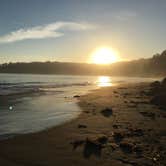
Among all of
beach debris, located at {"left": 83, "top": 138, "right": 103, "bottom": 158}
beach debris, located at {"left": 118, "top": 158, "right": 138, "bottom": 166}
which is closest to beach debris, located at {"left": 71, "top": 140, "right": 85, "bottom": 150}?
beach debris, located at {"left": 83, "top": 138, "right": 103, "bottom": 158}

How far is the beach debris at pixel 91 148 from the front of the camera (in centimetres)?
1130

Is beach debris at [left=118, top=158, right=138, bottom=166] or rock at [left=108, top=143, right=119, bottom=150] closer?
beach debris at [left=118, top=158, right=138, bottom=166]

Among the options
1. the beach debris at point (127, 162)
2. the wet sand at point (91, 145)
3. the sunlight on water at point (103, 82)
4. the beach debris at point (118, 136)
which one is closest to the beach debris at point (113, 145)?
the wet sand at point (91, 145)

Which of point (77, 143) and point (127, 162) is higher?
point (77, 143)

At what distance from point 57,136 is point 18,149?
8.71ft

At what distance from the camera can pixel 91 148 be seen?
12.0 metres

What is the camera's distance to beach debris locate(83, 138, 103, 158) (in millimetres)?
11304

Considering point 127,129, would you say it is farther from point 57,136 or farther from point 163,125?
point 57,136

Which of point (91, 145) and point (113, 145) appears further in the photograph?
point (113, 145)

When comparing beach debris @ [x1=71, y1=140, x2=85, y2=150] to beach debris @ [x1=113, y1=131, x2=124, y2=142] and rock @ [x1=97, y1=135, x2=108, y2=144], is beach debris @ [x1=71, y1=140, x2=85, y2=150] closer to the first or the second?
rock @ [x1=97, y1=135, x2=108, y2=144]

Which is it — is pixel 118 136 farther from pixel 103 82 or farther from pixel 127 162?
pixel 103 82

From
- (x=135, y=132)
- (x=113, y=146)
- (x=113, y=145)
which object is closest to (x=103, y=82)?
(x=135, y=132)

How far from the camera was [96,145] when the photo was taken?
40.1 feet

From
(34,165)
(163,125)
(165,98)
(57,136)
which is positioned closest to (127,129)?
(163,125)
